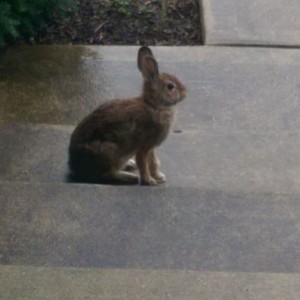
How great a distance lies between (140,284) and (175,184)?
1.87 meters

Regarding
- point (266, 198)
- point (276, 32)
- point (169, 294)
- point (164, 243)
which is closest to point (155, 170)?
point (266, 198)

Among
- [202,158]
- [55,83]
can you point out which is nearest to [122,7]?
[55,83]

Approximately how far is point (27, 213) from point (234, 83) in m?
3.19

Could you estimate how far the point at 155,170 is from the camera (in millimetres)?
6047

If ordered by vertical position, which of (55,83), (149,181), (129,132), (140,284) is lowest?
(55,83)

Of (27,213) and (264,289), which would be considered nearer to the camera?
(264,289)

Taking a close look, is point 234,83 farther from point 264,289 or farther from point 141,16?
point 264,289

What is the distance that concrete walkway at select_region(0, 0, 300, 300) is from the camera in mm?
4176

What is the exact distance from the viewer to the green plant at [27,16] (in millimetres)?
7473

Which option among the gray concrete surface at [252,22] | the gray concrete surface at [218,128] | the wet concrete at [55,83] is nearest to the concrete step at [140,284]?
the gray concrete surface at [218,128]

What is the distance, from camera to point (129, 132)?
5.96m

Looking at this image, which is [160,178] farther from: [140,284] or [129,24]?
[129,24]

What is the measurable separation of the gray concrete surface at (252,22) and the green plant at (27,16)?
133cm

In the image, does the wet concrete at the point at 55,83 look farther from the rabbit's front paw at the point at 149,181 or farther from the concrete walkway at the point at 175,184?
the rabbit's front paw at the point at 149,181
